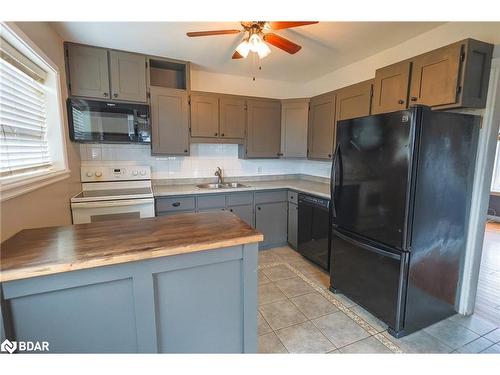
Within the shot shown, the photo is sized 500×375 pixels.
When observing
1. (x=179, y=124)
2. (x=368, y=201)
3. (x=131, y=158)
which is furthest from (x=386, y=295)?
(x=131, y=158)

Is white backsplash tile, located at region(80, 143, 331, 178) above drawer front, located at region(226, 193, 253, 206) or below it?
above

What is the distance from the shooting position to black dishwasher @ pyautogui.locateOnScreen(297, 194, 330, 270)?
2.74m

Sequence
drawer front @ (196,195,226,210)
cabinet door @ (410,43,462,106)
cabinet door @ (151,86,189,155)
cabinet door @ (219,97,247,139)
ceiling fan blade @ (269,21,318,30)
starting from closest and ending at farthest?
ceiling fan blade @ (269,21,318,30)
cabinet door @ (410,43,462,106)
cabinet door @ (151,86,189,155)
drawer front @ (196,195,226,210)
cabinet door @ (219,97,247,139)

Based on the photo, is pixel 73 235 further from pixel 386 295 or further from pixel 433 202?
pixel 433 202

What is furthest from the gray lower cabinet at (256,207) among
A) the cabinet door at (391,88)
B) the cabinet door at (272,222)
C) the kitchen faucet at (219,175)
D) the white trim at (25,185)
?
the cabinet door at (391,88)

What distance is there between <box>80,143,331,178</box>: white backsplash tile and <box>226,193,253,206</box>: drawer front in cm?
61

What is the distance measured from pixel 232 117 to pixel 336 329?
270 cm

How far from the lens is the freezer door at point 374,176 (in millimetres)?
1716

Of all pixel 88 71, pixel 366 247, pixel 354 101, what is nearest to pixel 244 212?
pixel 366 247

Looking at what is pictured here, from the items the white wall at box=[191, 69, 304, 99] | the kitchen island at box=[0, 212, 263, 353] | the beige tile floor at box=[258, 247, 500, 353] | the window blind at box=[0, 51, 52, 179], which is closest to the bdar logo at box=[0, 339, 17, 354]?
the kitchen island at box=[0, 212, 263, 353]

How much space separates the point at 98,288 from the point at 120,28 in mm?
2227

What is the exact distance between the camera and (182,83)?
3.12 meters

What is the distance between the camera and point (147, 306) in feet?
3.50

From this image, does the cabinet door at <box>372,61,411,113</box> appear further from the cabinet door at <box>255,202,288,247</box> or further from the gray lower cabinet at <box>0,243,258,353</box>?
the gray lower cabinet at <box>0,243,258,353</box>
